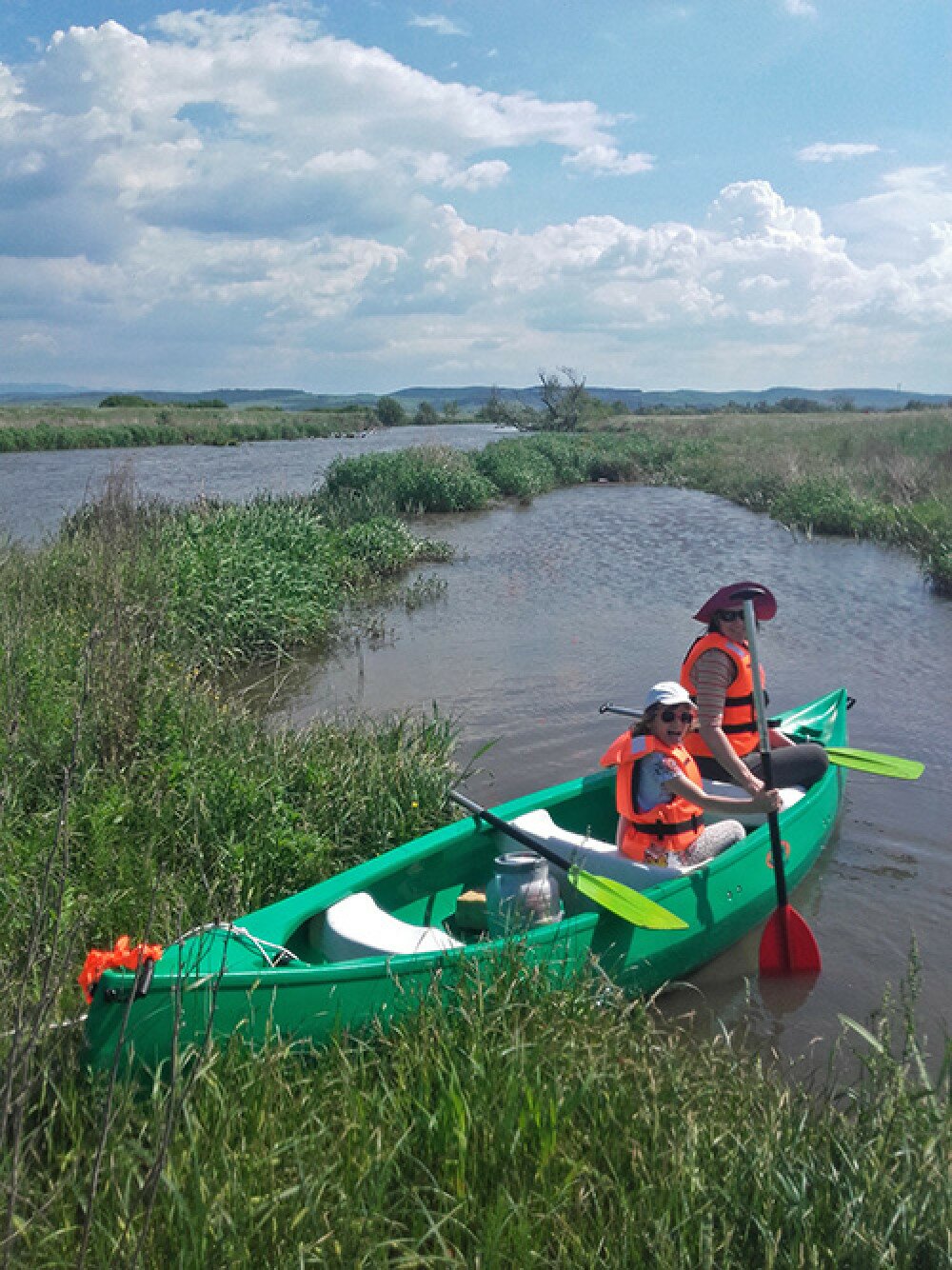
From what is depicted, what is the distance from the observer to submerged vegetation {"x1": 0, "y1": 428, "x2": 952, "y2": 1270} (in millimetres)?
2676

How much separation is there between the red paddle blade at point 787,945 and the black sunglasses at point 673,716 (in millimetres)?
1158

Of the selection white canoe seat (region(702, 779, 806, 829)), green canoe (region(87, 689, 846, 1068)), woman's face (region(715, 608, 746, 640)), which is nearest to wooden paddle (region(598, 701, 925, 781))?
green canoe (region(87, 689, 846, 1068))

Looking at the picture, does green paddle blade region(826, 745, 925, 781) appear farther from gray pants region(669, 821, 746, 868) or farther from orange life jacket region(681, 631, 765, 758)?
gray pants region(669, 821, 746, 868)

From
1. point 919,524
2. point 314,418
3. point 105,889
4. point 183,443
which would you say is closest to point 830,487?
point 919,524

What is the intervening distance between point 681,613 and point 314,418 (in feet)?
231

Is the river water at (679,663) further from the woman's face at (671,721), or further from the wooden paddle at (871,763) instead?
the woman's face at (671,721)

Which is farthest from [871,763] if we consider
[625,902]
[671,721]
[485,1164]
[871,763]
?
[485,1164]

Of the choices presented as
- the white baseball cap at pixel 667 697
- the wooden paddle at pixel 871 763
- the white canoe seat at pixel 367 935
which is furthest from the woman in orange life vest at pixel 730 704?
the white canoe seat at pixel 367 935

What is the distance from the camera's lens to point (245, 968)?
397 cm

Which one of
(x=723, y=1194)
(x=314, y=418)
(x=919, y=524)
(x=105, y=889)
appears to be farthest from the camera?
(x=314, y=418)

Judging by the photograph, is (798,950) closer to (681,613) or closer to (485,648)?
(485,648)

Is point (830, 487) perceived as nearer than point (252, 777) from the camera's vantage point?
No

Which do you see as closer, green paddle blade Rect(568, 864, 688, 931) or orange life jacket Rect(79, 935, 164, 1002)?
orange life jacket Rect(79, 935, 164, 1002)

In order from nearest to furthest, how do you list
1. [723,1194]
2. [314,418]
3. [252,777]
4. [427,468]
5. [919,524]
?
[723,1194]
[252,777]
[919,524]
[427,468]
[314,418]
